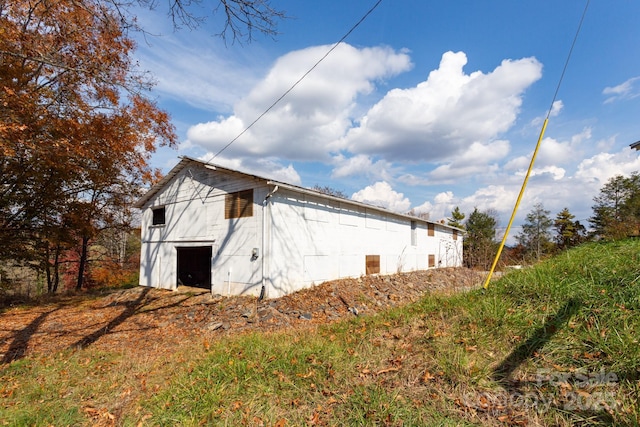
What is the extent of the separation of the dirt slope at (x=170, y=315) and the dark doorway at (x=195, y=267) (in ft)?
5.49

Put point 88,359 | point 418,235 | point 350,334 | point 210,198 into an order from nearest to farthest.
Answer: point 350,334 < point 88,359 < point 210,198 < point 418,235

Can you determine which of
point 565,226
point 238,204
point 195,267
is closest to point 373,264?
point 238,204

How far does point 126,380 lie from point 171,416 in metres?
1.64

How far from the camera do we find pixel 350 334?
15.6 feet

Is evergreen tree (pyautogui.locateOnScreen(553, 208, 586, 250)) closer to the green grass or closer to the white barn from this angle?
the white barn

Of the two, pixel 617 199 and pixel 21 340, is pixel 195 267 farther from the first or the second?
pixel 617 199

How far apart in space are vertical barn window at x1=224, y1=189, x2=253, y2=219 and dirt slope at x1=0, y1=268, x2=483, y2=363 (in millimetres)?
2885

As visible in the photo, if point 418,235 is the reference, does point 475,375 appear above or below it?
below

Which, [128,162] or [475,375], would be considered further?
[128,162]

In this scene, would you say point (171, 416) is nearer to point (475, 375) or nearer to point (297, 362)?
point (297, 362)

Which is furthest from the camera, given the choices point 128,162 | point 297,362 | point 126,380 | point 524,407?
point 128,162

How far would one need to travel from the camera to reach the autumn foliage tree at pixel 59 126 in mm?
7477

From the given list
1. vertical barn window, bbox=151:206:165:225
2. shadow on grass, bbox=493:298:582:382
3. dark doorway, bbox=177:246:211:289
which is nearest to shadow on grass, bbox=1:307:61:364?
dark doorway, bbox=177:246:211:289

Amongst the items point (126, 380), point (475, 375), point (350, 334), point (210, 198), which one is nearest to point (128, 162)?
point (210, 198)
